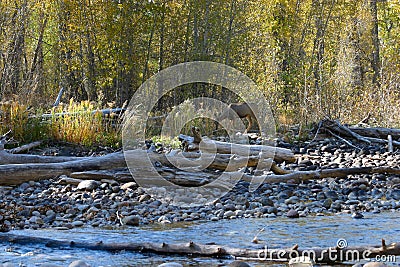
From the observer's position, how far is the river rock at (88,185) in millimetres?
6207

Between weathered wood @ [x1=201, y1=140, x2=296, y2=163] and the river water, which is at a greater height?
weathered wood @ [x1=201, y1=140, x2=296, y2=163]

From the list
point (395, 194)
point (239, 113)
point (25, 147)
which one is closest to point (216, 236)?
point (395, 194)

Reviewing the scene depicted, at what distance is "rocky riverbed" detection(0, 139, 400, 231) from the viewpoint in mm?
5215

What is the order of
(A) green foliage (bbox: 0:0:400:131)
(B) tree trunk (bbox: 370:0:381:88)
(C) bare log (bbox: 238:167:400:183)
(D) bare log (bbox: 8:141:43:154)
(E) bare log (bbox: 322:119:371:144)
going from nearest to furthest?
1. (C) bare log (bbox: 238:167:400:183)
2. (D) bare log (bbox: 8:141:43:154)
3. (E) bare log (bbox: 322:119:371:144)
4. (A) green foliage (bbox: 0:0:400:131)
5. (B) tree trunk (bbox: 370:0:381:88)

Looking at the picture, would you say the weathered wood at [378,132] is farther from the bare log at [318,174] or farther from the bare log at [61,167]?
the bare log at [61,167]

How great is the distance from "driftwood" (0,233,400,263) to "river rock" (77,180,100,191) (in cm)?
210

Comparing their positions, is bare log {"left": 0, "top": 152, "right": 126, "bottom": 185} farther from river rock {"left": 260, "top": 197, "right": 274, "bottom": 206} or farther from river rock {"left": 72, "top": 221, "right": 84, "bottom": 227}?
river rock {"left": 260, "top": 197, "right": 274, "bottom": 206}

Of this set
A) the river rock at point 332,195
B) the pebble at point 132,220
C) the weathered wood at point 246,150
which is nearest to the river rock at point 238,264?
the pebble at point 132,220

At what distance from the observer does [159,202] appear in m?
5.88

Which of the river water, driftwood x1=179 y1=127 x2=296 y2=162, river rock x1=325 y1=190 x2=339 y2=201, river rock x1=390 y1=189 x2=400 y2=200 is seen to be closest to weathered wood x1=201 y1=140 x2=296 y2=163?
driftwood x1=179 y1=127 x2=296 y2=162

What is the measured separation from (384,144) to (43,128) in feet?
18.6

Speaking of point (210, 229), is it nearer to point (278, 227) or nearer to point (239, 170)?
point (278, 227)

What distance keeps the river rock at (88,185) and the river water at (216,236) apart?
1.41 metres

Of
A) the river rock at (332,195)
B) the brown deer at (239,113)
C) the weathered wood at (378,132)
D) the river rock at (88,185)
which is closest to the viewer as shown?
the river rock at (332,195)
